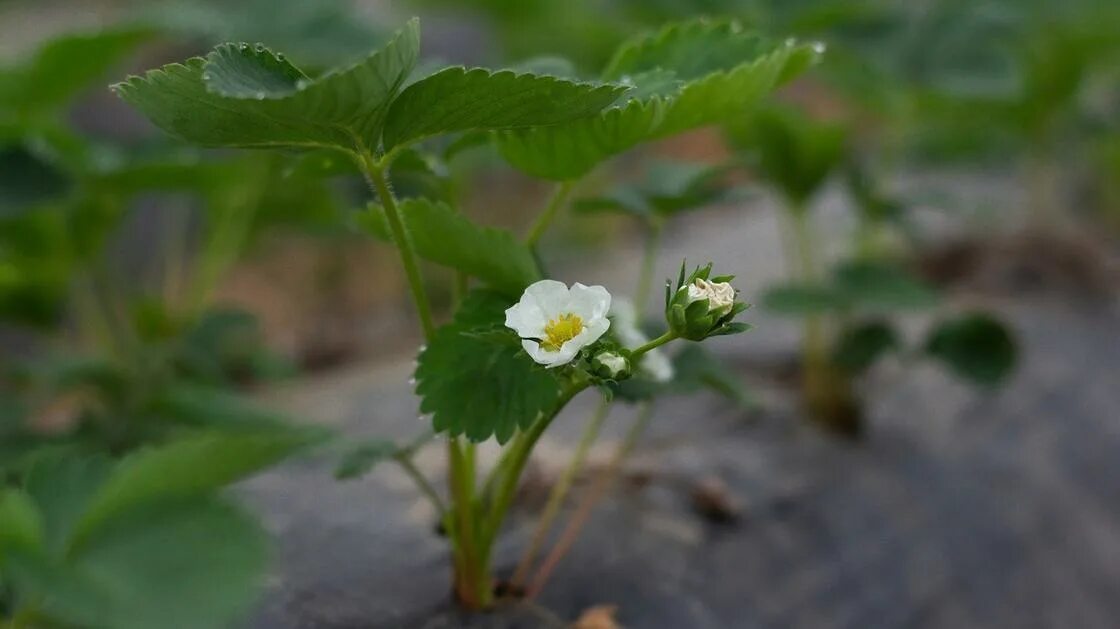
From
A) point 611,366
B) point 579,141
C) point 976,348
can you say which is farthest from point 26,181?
point 976,348

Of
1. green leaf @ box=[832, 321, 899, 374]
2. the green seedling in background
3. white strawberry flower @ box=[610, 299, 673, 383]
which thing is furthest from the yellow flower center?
green leaf @ box=[832, 321, 899, 374]

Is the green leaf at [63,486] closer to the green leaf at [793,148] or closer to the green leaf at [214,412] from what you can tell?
the green leaf at [214,412]

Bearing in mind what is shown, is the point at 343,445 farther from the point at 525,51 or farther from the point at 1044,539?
the point at 525,51

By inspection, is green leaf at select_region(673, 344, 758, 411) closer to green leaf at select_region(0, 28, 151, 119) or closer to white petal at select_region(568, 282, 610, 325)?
white petal at select_region(568, 282, 610, 325)

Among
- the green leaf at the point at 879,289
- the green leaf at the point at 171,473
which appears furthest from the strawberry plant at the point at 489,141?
the green leaf at the point at 879,289

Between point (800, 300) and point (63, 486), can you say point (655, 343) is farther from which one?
point (800, 300)

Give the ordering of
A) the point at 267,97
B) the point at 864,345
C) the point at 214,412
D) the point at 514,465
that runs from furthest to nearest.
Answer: the point at 864,345, the point at 214,412, the point at 514,465, the point at 267,97

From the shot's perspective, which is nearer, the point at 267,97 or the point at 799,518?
the point at 267,97

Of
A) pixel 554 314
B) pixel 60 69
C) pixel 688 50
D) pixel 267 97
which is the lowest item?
pixel 554 314
